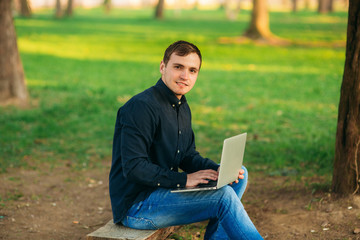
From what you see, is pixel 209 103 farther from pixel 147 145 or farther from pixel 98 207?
pixel 147 145

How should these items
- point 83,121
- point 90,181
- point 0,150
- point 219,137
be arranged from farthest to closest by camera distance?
1. point 83,121
2. point 219,137
3. point 0,150
4. point 90,181

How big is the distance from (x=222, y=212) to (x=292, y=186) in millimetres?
2404

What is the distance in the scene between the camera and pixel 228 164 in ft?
10.3

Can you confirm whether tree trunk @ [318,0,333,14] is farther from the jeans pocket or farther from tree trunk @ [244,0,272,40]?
the jeans pocket

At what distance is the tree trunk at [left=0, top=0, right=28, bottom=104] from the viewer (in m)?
8.62

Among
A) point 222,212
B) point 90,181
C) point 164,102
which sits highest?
point 164,102

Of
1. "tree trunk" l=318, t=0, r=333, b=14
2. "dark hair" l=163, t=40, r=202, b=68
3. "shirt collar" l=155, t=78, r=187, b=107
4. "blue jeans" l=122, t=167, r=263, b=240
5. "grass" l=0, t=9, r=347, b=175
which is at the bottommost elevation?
"grass" l=0, t=9, r=347, b=175

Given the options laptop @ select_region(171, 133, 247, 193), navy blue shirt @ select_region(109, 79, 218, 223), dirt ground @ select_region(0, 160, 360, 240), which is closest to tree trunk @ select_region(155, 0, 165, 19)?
dirt ground @ select_region(0, 160, 360, 240)

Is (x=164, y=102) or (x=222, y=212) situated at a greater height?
(x=164, y=102)

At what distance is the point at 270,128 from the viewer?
7793 millimetres

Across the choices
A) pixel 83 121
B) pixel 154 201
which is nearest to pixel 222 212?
pixel 154 201

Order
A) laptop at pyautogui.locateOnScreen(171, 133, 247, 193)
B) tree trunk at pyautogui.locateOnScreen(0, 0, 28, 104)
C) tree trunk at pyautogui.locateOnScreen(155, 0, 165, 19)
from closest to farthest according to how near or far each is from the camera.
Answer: laptop at pyautogui.locateOnScreen(171, 133, 247, 193) → tree trunk at pyautogui.locateOnScreen(0, 0, 28, 104) → tree trunk at pyautogui.locateOnScreen(155, 0, 165, 19)

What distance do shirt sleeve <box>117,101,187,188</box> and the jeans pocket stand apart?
11.4 inches

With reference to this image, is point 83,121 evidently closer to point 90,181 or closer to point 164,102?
point 90,181
